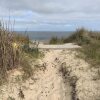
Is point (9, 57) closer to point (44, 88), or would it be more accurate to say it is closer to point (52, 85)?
point (44, 88)

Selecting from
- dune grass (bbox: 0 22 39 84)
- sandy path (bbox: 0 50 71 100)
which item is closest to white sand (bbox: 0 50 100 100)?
sandy path (bbox: 0 50 71 100)

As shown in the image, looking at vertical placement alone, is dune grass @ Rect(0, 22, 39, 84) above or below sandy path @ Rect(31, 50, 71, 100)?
above

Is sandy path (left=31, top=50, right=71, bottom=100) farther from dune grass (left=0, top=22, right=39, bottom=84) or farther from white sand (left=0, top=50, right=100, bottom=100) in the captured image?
dune grass (left=0, top=22, right=39, bottom=84)

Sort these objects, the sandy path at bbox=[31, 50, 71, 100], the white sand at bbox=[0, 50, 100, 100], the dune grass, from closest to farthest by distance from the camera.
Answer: the white sand at bbox=[0, 50, 100, 100]
the sandy path at bbox=[31, 50, 71, 100]
the dune grass

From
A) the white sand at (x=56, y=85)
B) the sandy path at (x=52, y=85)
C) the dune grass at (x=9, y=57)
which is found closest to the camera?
the white sand at (x=56, y=85)

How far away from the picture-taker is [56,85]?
8.04 m

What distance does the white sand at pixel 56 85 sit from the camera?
24.1 ft

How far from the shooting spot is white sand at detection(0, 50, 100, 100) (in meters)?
7.36

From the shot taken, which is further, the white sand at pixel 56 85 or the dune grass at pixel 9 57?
the dune grass at pixel 9 57

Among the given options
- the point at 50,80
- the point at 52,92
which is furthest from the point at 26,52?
the point at 52,92

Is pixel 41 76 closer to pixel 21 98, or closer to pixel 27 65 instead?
pixel 27 65

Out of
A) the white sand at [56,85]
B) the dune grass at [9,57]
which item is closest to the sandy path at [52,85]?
the white sand at [56,85]

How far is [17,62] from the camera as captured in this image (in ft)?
27.2

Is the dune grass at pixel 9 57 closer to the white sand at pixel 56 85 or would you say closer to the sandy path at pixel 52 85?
the white sand at pixel 56 85
